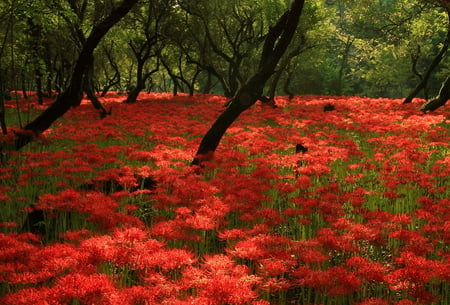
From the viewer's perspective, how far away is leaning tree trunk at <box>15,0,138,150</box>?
360 inches

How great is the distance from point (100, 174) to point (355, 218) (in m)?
5.01

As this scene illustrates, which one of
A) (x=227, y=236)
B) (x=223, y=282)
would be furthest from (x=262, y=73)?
(x=223, y=282)

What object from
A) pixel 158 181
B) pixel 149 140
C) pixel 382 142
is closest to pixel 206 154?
pixel 158 181

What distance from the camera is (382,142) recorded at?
40.7 ft

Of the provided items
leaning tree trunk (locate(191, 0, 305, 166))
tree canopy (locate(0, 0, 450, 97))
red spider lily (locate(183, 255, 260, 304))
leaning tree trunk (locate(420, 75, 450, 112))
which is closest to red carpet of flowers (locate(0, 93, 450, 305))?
red spider lily (locate(183, 255, 260, 304))

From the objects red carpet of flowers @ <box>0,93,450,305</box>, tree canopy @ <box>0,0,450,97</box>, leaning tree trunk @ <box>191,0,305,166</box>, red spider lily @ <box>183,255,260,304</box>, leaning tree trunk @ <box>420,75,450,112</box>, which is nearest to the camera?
red spider lily @ <box>183,255,260,304</box>

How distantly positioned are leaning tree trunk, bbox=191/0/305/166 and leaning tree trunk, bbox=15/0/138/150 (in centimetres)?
345

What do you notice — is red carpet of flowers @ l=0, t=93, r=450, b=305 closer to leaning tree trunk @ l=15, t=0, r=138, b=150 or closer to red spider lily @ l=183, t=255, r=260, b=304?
red spider lily @ l=183, t=255, r=260, b=304

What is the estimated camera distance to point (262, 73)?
378 inches

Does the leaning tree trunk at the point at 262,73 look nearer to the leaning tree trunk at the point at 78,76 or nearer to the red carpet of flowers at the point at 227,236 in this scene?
the red carpet of flowers at the point at 227,236

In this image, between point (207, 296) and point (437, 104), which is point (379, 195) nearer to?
point (207, 296)

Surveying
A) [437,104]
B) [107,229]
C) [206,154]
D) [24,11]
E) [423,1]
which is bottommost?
[107,229]

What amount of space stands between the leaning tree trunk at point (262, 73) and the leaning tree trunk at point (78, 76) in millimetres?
3449

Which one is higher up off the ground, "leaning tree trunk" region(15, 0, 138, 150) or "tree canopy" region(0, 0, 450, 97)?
"tree canopy" region(0, 0, 450, 97)
